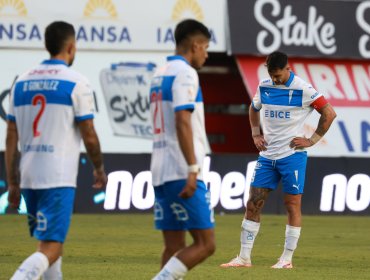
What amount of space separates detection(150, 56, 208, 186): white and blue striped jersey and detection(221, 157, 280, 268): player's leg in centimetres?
383

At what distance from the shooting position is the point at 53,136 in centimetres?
810

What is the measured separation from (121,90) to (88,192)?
7804 millimetres

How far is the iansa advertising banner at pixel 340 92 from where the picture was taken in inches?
1183

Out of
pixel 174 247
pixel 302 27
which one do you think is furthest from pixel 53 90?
pixel 302 27

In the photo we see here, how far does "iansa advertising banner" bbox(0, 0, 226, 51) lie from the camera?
27984 millimetres

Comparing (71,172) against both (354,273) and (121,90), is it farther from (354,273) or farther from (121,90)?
(121,90)

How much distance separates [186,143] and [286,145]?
4.40 metres

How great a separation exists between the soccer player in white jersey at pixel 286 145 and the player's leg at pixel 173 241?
360cm

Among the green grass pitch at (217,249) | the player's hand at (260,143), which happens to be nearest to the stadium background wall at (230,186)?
the green grass pitch at (217,249)

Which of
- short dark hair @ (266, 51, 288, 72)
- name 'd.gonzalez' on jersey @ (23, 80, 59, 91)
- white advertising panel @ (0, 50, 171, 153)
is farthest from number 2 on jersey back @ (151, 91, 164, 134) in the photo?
white advertising panel @ (0, 50, 171, 153)

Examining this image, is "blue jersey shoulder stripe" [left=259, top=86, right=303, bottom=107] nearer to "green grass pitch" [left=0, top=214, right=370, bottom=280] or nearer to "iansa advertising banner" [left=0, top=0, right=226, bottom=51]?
"green grass pitch" [left=0, top=214, right=370, bottom=280]

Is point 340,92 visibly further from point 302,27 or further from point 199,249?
point 199,249

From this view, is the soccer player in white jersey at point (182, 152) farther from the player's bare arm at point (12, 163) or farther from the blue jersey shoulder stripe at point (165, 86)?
the player's bare arm at point (12, 163)

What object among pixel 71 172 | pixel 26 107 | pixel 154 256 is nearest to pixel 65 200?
pixel 71 172
